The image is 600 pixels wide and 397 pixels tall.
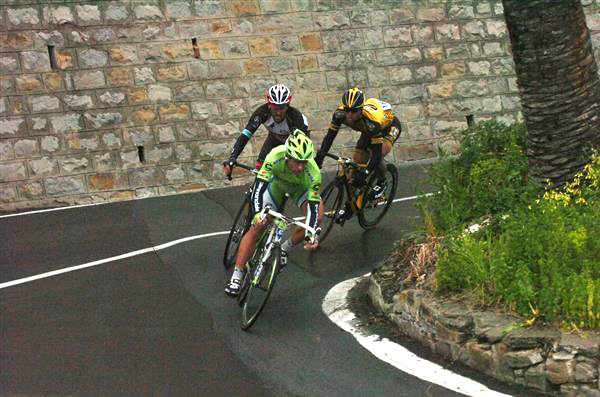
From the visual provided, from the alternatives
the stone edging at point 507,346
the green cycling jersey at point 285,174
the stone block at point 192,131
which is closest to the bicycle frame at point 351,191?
the green cycling jersey at point 285,174

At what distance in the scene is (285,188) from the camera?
9.50 metres

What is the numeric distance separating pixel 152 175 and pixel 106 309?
6.49 meters

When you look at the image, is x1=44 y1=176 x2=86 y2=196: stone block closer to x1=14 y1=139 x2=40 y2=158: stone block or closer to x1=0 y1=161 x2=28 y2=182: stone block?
x1=0 y1=161 x2=28 y2=182: stone block

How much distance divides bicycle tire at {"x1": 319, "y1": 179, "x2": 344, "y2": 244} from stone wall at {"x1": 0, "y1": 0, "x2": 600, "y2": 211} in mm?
4427

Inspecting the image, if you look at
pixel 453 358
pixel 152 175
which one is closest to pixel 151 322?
pixel 453 358

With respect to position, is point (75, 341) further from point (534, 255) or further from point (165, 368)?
point (534, 255)

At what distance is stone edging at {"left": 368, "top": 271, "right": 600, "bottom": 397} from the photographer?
6.43m

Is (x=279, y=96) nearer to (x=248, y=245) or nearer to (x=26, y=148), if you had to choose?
(x=248, y=245)

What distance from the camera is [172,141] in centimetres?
1563

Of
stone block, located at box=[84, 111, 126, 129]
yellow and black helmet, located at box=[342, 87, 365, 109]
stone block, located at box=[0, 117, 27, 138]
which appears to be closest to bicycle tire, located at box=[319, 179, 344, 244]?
yellow and black helmet, located at box=[342, 87, 365, 109]

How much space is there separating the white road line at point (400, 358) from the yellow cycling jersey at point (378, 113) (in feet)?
9.42

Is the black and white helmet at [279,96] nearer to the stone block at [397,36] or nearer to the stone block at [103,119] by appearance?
the stone block at [103,119]

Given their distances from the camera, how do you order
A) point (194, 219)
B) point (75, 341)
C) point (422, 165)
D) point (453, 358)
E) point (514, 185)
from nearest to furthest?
point (453, 358)
point (75, 341)
point (514, 185)
point (194, 219)
point (422, 165)

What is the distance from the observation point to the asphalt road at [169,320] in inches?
283
